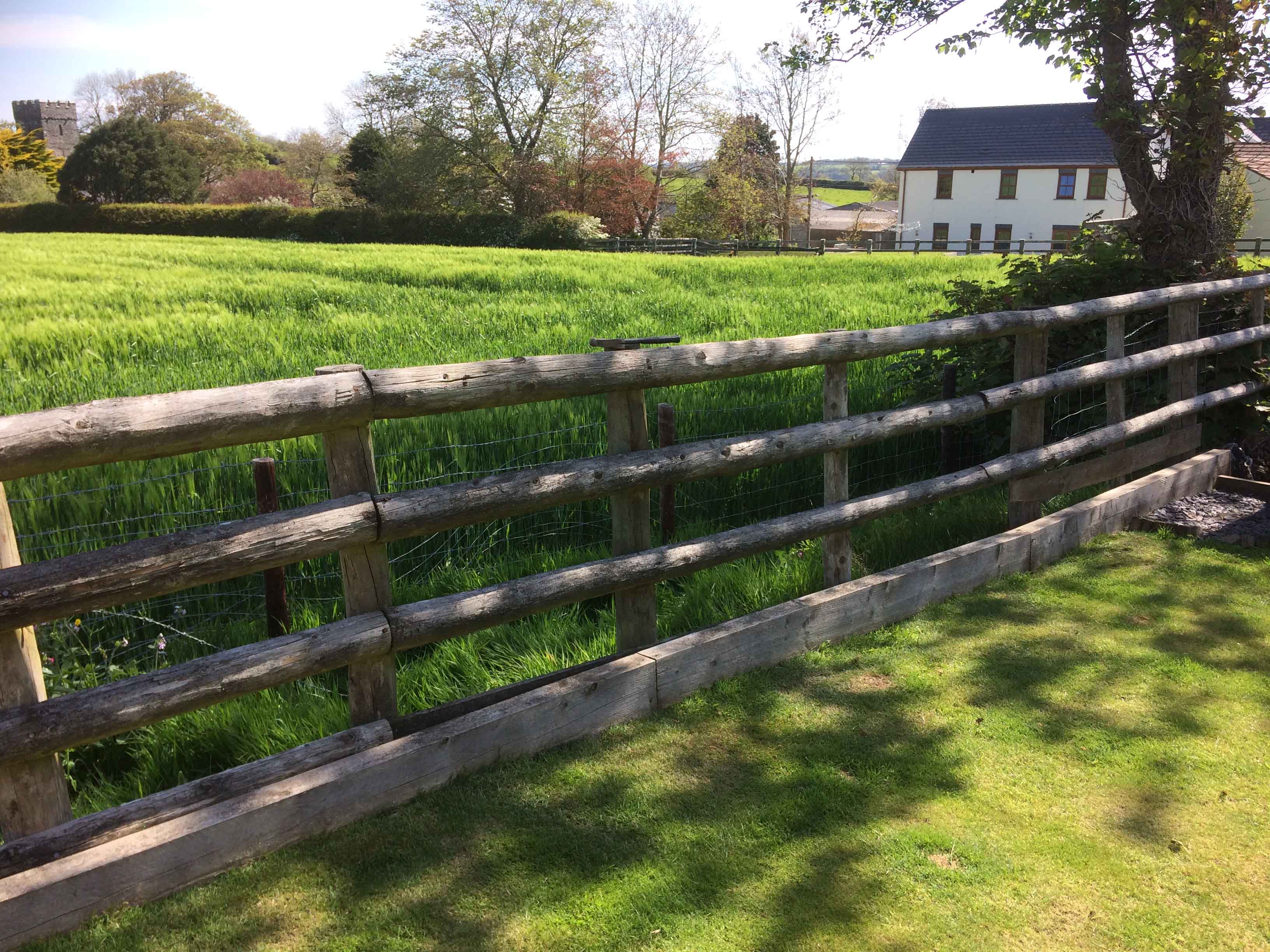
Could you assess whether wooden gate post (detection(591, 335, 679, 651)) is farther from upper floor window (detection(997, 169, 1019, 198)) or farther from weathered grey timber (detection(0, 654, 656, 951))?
upper floor window (detection(997, 169, 1019, 198))

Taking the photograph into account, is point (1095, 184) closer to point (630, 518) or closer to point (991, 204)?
point (991, 204)

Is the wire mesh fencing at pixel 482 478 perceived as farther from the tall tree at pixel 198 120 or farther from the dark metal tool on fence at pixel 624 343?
the tall tree at pixel 198 120

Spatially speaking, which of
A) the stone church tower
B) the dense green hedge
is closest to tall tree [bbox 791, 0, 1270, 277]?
the dense green hedge

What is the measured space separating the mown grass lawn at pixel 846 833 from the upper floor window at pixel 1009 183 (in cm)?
6390

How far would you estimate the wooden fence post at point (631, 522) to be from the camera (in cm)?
385

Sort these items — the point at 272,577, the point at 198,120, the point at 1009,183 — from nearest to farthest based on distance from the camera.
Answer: the point at 272,577 < the point at 1009,183 < the point at 198,120

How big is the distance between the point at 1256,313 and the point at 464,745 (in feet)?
23.1

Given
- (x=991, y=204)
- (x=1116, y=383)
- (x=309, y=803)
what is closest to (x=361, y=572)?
(x=309, y=803)

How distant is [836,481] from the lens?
473cm

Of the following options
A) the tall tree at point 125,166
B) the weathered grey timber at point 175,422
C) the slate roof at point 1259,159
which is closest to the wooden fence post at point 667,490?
the weathered grey timber at point 175,422

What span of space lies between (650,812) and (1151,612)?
301cm

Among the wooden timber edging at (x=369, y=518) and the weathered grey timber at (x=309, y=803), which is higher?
the wooden timber edging at (x=369, y=518)

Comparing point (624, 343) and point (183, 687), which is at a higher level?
point (624, 343)

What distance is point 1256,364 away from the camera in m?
7.39
